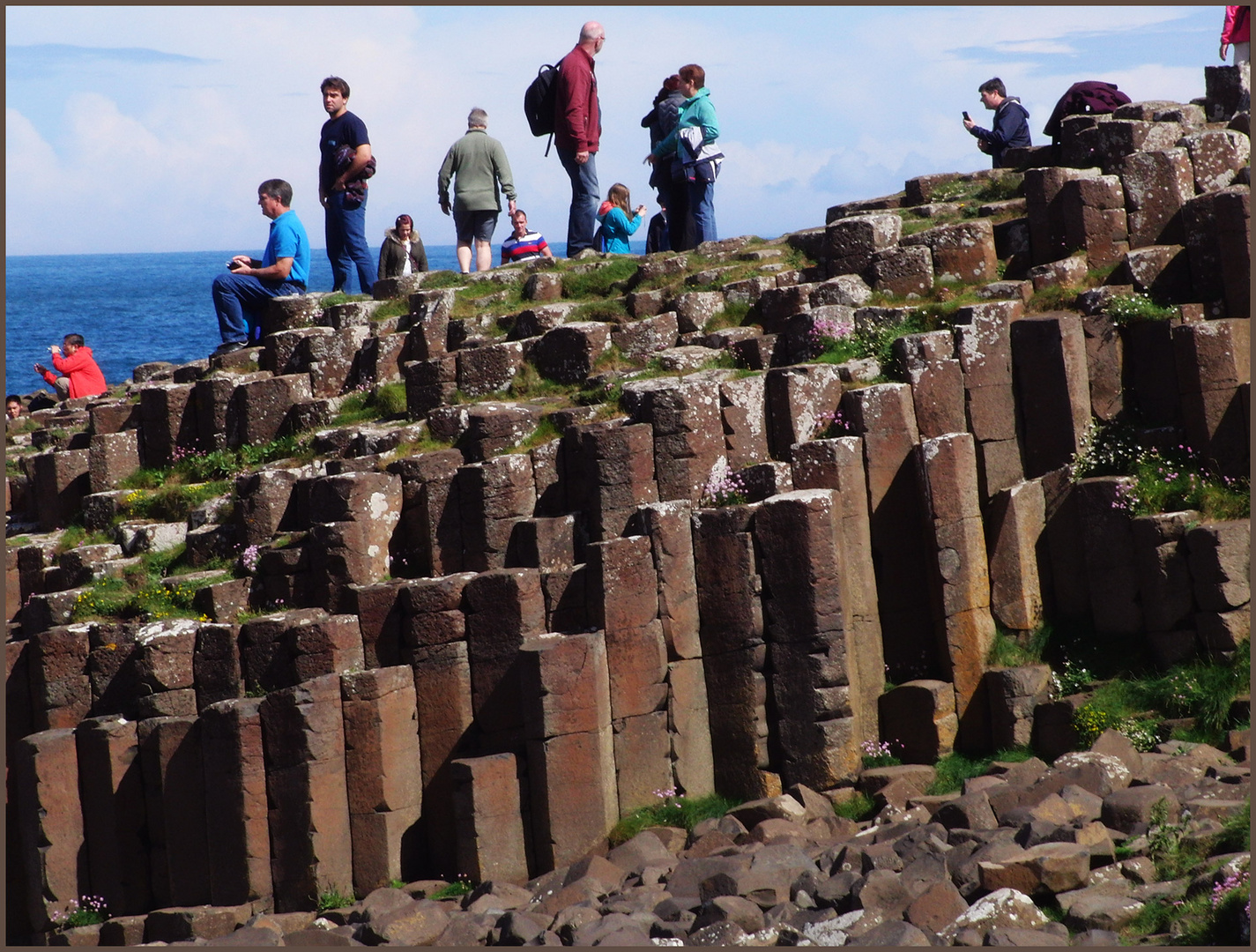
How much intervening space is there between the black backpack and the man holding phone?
614 centimetres

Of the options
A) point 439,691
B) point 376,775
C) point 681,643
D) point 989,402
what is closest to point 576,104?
point 989,402

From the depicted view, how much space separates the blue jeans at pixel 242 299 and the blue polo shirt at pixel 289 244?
251mm

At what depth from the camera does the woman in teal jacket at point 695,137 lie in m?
21.1

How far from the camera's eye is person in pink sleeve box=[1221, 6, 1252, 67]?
2027 centimetres

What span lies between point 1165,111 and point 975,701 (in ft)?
29.4

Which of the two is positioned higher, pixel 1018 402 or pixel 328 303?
pixel 328 303

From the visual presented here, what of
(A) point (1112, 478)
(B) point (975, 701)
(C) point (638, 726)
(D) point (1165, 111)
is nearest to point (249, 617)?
(C) point (638, 726)

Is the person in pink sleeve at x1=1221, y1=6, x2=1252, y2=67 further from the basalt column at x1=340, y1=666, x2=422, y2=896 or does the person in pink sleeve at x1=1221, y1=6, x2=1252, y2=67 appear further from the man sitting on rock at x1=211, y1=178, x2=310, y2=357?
the basalt column at x1=340, y1=666, x2=422, y2=896

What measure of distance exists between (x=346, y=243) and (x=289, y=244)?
47.9 inches

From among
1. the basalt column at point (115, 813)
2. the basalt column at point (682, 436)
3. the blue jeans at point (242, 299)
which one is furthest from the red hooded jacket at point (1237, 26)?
the basalt column at point (115, 813)

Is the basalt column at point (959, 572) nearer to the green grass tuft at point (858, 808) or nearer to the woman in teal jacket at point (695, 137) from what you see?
the green grass tuft at point (858, 808)

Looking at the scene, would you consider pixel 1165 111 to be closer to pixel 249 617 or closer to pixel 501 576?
pixel 501 576

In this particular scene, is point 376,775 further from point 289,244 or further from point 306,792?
point 289,244

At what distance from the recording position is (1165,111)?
20.0 m
